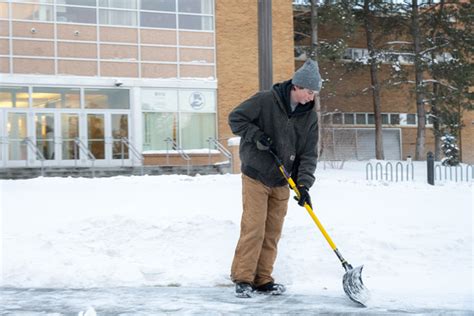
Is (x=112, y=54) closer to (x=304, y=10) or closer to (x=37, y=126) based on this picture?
(x=37, y=126)

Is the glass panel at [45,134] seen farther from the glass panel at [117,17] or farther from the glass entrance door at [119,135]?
the glass panel at [117,17]

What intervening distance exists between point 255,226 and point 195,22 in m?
22.5

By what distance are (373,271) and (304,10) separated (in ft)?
90.1

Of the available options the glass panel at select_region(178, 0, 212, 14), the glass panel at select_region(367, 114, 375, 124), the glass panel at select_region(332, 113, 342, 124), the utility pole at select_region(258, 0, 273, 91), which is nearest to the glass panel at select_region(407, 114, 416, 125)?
the glass panel at select_region(367, 114, 375, 124)

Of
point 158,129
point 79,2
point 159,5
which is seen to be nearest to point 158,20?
point 159,5

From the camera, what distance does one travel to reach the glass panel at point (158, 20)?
25.8 metres

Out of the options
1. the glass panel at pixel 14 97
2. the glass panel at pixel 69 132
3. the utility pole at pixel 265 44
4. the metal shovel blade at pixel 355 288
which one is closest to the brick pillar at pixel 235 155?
the glass panel at pixel 69 132

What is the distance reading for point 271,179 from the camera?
515 cm

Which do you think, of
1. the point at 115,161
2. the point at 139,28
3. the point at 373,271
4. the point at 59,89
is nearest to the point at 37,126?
the point at 59,89

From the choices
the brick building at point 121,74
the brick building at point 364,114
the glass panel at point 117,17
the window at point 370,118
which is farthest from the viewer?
the window at point 370,118

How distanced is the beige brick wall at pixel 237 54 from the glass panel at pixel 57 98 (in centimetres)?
597

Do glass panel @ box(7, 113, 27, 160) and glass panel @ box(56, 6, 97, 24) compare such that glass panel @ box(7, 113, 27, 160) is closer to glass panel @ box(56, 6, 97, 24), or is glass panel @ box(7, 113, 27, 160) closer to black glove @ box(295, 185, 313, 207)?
glass panel @ box(56, 6, 97, 24)

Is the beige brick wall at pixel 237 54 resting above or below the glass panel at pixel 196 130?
above

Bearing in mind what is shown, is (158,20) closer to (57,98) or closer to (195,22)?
(195,22)
